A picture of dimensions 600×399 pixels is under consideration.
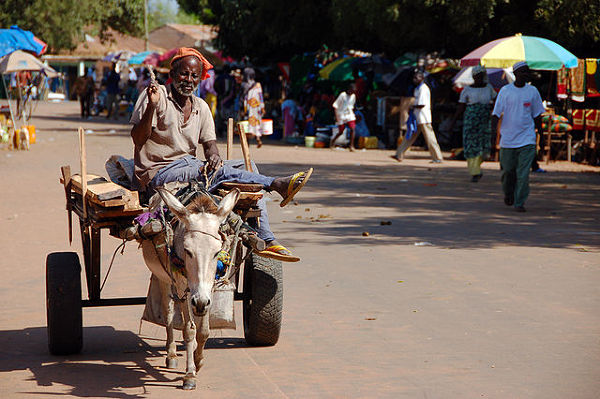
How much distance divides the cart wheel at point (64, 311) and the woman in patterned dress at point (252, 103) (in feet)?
64.4

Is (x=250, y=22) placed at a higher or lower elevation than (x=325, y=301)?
higher

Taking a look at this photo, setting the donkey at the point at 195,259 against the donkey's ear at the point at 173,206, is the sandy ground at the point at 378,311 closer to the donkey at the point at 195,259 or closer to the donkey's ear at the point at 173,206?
the donkey at the point at 195,259

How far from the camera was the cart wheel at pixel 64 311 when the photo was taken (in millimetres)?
6125

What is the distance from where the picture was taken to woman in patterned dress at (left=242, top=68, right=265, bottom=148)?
25641 mm

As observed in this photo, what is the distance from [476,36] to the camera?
2603 centimetres

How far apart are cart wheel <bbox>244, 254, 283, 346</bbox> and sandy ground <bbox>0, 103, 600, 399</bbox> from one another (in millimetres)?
167

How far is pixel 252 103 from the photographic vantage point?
2562 cm

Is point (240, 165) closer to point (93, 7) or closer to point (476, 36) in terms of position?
point (476, 36)

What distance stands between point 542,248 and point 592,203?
15.2 feet

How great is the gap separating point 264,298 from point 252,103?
1963 cm

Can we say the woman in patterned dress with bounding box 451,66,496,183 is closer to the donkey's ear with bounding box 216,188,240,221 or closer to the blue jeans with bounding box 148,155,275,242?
the blue jeans with bounding box 148,155,275,242

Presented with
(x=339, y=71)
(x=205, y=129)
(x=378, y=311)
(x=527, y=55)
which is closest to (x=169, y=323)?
(x=205, y=129)

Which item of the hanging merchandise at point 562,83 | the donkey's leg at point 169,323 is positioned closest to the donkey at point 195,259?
the donkey's leg at point 169,323

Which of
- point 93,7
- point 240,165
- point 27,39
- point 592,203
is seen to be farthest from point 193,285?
point 93,7
